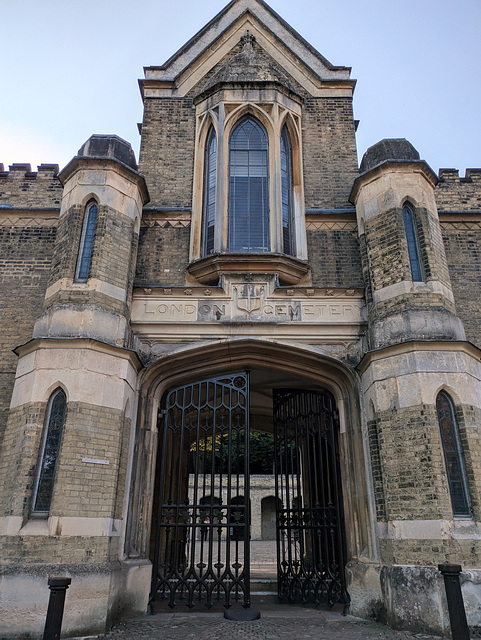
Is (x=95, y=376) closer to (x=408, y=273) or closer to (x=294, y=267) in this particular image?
(x=294, y=267)

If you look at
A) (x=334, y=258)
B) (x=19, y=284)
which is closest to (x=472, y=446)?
(x=334, y=258)

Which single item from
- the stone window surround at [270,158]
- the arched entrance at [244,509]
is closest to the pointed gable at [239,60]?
the stone window surround at [270,158]

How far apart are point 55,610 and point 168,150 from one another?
9087 millimetres

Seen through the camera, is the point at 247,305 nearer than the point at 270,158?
Yes

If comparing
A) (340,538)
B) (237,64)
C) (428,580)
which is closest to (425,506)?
(428,580)

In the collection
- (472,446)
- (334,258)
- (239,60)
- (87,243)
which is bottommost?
(472,446)

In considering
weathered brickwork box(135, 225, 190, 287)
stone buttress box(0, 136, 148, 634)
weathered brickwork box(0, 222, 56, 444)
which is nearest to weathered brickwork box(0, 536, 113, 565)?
stone buttress box(0, 136, 148, 634)

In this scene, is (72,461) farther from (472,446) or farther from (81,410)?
(472,446)

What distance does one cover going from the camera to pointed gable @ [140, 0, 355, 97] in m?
12.1

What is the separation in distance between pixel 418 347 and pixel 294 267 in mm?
2856

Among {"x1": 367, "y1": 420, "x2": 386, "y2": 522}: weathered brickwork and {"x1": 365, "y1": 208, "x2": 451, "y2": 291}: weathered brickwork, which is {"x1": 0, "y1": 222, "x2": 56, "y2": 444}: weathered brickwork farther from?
{"x1": 365, "y1": 208, "x2": 451, "y2": 291}: weathered brickwork

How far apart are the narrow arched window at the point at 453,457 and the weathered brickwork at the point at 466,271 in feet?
7.42

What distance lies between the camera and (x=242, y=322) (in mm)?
8789

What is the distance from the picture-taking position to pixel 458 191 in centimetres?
1068
